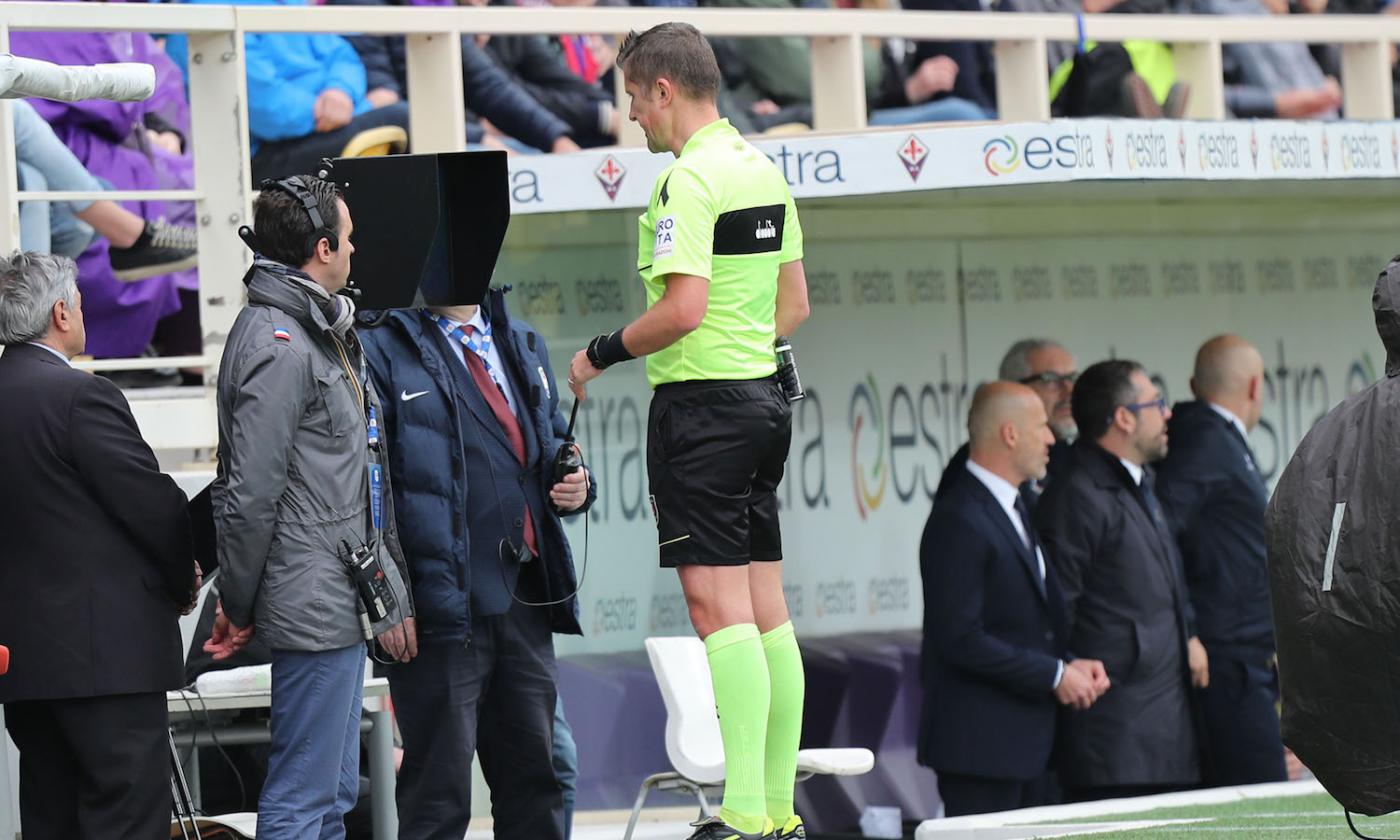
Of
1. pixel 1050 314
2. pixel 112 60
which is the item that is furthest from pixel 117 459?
pixel 1050 314

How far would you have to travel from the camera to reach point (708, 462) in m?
5.70

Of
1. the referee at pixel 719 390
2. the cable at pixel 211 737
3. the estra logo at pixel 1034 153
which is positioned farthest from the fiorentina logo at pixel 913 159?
the cable at pixel 211 737

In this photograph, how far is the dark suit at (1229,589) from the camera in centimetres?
947

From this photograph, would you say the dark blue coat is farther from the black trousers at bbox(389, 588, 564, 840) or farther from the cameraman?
the cameraman

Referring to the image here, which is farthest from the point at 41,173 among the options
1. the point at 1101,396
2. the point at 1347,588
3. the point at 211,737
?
the point at 1347,588

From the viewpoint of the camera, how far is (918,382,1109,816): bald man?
8.59 meters

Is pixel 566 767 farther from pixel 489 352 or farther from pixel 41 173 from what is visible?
pixel 41 173

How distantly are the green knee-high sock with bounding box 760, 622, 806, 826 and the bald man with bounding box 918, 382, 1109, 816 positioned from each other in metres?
2.82

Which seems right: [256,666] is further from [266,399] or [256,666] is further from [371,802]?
[266,399]

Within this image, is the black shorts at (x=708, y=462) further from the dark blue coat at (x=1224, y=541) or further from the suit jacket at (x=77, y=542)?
the dark blue coat at (x=1224, y=541)

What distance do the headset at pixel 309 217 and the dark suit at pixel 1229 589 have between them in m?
4.87

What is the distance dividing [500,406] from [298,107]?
2781mm

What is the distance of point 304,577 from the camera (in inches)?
222

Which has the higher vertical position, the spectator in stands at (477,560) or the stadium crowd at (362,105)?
the stadium crowd at (362,105)
